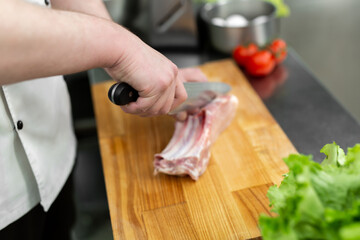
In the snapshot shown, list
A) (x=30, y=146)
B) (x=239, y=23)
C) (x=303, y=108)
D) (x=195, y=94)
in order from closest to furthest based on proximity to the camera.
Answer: (x=30, y=146)
(x=195, y=94)
(x=303, y=108)
(x=239, y=23)

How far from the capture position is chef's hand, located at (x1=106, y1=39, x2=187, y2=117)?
1.03m

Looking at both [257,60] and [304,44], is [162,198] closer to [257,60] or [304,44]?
[257,60]

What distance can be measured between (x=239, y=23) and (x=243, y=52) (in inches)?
9.2

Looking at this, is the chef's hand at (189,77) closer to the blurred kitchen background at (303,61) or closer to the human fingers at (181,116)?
the human fingers at (181,116)

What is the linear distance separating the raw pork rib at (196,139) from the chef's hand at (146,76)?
0.81ft

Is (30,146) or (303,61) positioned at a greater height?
(30,146)

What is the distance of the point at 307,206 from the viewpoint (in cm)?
76

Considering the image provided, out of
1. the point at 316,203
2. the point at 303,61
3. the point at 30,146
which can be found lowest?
the point at 303,61

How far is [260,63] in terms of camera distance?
1848mm

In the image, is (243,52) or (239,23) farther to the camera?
(239,23)

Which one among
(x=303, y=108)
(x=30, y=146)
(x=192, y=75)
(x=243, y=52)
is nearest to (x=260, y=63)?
(x=243, y=52)

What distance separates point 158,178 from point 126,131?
0.33m

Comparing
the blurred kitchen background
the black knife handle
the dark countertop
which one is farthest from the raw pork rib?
the blurred kitchen background

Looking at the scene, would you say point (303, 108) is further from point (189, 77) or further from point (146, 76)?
point (146, 76)
